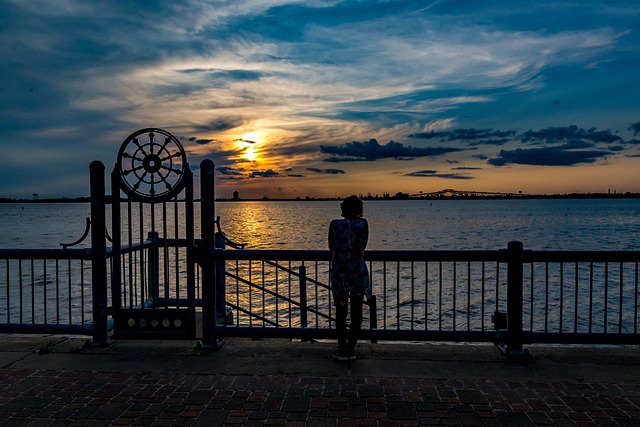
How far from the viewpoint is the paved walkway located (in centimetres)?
474

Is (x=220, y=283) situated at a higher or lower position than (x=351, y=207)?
lower

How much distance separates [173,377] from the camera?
19.2ft

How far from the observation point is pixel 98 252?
275 inches

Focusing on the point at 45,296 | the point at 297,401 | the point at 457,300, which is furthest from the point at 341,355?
the point at 457,300

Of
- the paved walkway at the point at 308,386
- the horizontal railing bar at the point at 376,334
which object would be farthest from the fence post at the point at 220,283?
the paved walkway at the point at 308,386

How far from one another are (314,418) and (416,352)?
2360mm

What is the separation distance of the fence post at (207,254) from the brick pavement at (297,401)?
37.8 inches

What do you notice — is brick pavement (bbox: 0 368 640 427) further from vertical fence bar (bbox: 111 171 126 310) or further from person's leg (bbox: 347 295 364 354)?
vertical fence bar (bbox: 111 171 126 310)

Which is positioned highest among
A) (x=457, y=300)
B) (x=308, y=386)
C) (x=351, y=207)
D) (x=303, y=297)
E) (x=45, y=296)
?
(x=351, y=207)

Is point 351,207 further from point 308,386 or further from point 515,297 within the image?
point 515,297

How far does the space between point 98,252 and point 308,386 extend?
3.45 metres

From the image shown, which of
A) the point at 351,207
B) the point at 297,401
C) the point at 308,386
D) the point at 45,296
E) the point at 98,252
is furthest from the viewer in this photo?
the point at 98,252

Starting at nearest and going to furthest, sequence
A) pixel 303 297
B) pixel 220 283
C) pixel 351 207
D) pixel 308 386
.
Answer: pixel 308 386, pixel 351 207, pixel 220 283, pixel 303 297

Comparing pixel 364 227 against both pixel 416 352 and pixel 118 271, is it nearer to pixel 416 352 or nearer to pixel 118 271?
pixel 416 352
